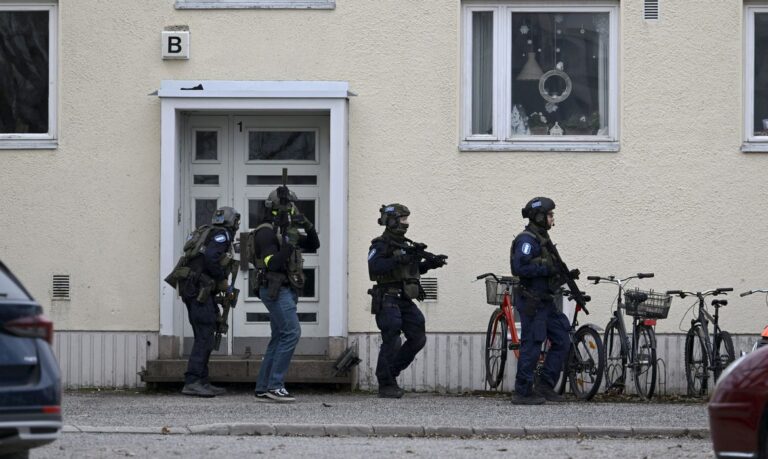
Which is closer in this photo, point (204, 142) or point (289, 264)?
point (289, 264)

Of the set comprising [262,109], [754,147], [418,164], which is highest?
[262,109]

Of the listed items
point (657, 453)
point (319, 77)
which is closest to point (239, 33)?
point (319, 77)

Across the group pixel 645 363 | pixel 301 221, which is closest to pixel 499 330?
pixel 645 363

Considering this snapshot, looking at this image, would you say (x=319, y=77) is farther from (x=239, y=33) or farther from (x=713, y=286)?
(x=713, y=286)

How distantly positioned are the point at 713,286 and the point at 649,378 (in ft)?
4.90

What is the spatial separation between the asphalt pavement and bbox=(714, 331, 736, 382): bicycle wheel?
46cm

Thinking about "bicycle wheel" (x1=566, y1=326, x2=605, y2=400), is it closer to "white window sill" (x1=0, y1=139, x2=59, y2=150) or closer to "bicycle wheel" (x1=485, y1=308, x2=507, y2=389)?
"bicycle wheel" (x1=485, y1=308, x2=507, y2=389)

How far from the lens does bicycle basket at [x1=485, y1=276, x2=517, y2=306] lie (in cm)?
1520

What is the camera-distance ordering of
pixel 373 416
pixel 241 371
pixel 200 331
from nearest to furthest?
1. pixel 373 416
2. pixel 200 331
3. pixel 241 371

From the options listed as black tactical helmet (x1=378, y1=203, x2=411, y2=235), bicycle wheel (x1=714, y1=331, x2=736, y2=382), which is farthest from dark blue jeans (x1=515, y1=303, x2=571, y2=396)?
bicycle wheel (x1=714, y1=331, x2=736, y2=382)

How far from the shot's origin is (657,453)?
36.5 ft

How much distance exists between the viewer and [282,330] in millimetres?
14234

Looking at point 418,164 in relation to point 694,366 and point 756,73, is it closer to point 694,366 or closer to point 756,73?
point 694,366

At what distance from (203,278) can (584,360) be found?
3.90 meters
